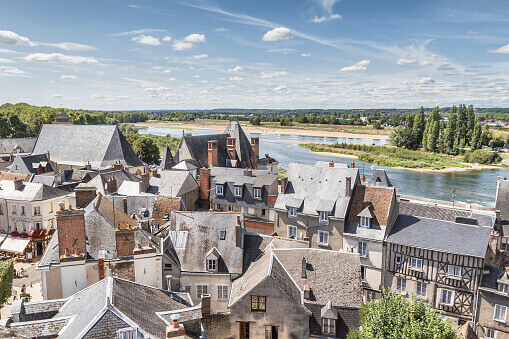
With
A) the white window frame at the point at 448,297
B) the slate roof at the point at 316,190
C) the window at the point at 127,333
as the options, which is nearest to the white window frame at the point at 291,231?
the slate roof at the point at 316,190

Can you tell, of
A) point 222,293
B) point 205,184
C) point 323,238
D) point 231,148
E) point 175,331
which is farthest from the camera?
point 231,148

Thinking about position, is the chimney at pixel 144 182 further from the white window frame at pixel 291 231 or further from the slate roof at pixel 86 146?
the slate roof at pixel 86 146

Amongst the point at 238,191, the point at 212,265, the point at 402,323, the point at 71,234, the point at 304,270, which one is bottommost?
the point at 212,265

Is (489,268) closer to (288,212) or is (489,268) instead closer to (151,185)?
(288,212)

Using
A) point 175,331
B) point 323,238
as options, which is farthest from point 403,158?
point 175,331

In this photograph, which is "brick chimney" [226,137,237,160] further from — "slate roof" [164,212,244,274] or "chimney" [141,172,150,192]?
"slate roof" [164,212,244,274]

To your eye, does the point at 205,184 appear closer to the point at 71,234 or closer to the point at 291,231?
the point at 291,231
